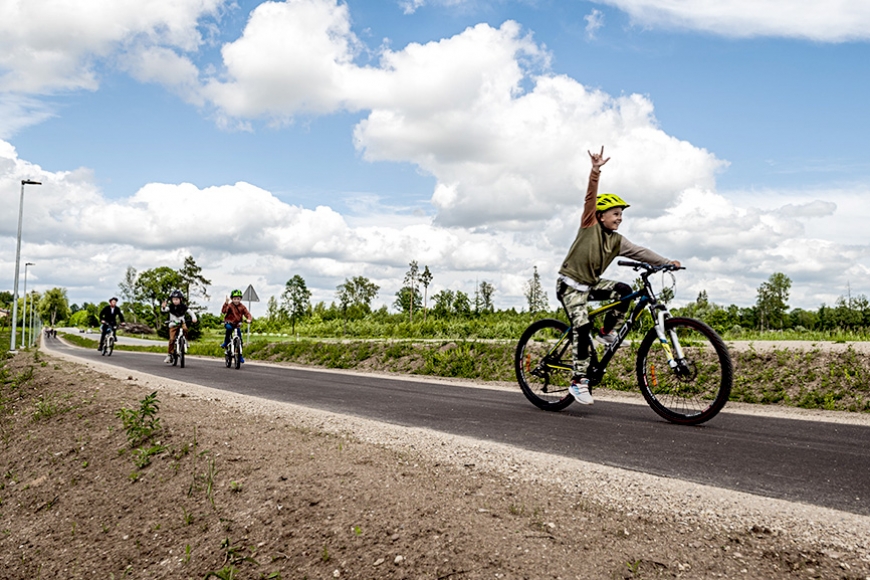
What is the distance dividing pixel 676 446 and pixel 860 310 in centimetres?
2470

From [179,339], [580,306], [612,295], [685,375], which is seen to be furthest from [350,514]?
[179,339]

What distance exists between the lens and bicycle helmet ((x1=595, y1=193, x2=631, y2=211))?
662cm

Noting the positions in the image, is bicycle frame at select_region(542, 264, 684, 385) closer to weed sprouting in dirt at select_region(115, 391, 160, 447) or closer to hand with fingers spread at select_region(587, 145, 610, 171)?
hand with fingers spread at select_region(587, 145, 610, 171)

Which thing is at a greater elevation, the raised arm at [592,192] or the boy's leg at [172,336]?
the raised arm at [592,192]

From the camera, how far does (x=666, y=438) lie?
221 inches

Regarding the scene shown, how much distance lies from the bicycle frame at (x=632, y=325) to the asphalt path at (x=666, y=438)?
1.81 ft

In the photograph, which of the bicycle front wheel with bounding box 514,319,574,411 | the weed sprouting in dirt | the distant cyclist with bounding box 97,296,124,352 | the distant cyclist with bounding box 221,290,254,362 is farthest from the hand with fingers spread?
the distant cyclist with bounding box 97,296,124,352

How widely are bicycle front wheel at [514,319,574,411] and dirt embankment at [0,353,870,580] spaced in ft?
7.16

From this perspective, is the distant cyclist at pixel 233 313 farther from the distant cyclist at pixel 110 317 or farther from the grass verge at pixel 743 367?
the distant cyclist at pixel 110 317

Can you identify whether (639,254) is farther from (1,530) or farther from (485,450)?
(1,530)

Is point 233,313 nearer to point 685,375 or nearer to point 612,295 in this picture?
point 612,295

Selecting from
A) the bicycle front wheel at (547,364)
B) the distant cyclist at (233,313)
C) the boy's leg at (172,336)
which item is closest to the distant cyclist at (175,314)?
the boy's leg at (172,336)

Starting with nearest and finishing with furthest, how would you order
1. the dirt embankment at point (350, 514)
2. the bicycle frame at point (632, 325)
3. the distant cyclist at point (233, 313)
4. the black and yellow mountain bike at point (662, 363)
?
the dirt embankment at point (350, 514), the black and yellow mountain bike at point (662, 363), the bicycle frame at point (632, 325), the distant cyclist at point (233, 313)

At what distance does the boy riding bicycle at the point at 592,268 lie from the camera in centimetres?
663
